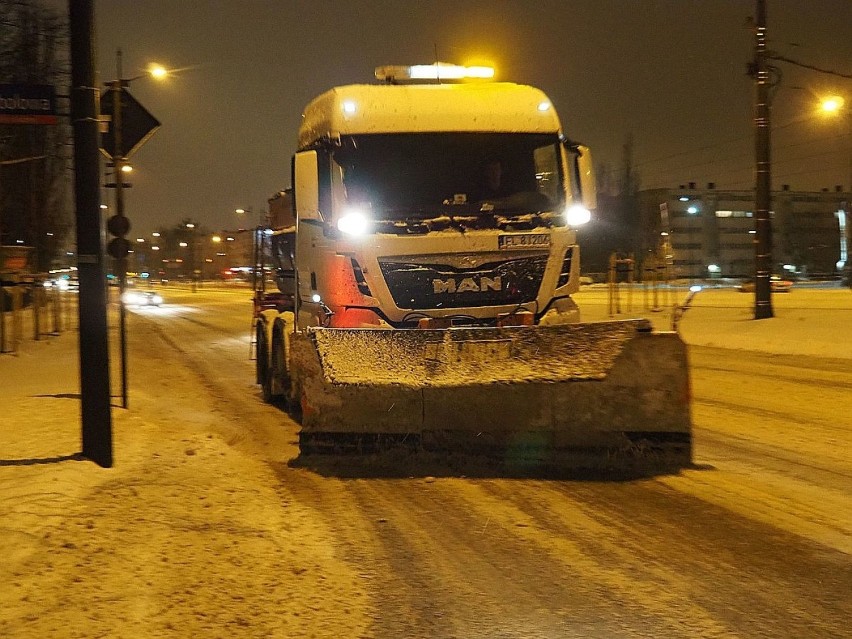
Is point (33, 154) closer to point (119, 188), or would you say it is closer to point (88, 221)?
point (119, 188)

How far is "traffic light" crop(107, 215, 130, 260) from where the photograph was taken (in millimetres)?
11461

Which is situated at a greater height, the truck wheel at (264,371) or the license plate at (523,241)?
the license plate at (523,241)

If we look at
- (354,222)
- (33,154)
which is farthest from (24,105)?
(33,154)

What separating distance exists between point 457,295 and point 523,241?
900mm

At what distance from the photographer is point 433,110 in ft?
31.0

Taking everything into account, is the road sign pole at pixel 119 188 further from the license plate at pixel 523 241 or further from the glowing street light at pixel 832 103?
the glowing street light at pixel 832 103

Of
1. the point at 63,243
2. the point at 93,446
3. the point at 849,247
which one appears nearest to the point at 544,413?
the point at 93,446

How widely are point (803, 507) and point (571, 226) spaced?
393 centimetres

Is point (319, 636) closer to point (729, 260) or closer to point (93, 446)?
point (93, 446)

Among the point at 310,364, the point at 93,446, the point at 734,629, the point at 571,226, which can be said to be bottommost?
the point at 734,629

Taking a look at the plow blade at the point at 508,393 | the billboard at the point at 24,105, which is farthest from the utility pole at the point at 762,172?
the billboard at the point at 24,105

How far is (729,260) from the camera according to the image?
109 metres

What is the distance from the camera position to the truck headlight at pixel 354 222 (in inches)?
345

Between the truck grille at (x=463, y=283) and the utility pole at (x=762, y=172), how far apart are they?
16.5 meters
